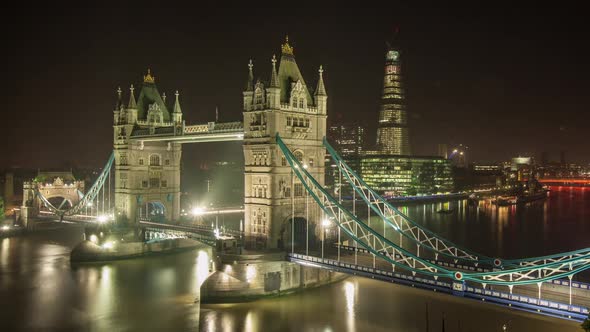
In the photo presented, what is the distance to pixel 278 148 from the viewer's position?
3919 cm

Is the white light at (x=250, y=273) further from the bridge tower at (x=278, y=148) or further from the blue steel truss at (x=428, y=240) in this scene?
→ the blue steel truss at (x=428, y=240)

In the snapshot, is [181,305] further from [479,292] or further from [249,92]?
[479,292]

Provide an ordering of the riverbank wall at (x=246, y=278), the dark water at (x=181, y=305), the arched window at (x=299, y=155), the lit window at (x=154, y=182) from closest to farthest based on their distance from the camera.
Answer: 1. the dark water at (x=181, y=305)
2. the riverbank wall at (x=246, y=278)
3. the arched window at (x=299, y=155)
4. the lit window at (x=154, y=182)

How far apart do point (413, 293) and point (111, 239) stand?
29.7m

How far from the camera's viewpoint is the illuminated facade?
149 metres

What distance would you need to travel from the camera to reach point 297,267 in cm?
3756

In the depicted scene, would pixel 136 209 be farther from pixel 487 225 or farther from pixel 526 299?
pixel 487 225

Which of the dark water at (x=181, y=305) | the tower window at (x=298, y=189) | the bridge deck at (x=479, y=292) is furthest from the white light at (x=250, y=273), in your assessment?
the tower window at (x=298, y=189)

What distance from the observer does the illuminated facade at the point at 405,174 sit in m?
149

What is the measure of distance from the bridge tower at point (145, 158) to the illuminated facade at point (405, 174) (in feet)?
308

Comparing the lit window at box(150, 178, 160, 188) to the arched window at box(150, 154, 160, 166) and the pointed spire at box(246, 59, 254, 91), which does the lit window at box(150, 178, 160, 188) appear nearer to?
the arched window at box(150, 154, 160, 166)

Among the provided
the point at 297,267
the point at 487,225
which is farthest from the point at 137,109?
the point at 487,225

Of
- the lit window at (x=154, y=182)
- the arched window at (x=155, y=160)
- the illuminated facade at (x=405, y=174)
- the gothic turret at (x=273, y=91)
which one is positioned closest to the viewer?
the gothic turret at (x=273, y=91)

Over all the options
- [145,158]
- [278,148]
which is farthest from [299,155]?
[145,158]
